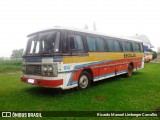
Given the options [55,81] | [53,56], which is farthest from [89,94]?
[53,56]

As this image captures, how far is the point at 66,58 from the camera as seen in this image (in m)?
7.65

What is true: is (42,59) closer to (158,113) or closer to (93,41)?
(93,41)

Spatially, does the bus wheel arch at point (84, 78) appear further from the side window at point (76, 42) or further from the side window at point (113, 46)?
the side window at point (113, 46)

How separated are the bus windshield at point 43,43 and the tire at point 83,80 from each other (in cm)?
208

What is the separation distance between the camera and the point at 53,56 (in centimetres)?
721

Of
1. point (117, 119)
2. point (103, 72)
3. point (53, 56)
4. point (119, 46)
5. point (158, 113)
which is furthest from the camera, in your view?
point (119, 46)

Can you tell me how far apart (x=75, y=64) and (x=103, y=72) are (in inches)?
108

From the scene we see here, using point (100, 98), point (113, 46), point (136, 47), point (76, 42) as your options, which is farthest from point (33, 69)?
point (136, 47)

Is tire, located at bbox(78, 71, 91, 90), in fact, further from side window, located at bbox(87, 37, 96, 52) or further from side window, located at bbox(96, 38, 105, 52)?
side window, located at bbox(96, 38, 105, 52)

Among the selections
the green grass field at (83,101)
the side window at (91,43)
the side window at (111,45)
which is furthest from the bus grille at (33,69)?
the side window at (111,45)

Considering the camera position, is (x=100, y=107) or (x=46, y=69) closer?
(x=100, y=107)

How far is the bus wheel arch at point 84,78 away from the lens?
877 centimetres

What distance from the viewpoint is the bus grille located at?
7.79 meters

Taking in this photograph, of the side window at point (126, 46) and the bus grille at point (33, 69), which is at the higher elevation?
the side window at point (126, 46)
